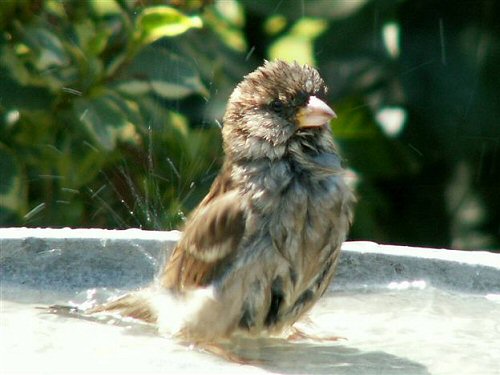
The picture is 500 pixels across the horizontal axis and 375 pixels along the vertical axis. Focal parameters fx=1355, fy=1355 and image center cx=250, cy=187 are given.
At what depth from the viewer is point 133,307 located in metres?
3.18

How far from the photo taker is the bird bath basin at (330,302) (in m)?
2.81

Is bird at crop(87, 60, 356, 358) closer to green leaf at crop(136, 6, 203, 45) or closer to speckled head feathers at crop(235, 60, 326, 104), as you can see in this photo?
speckled head feathers at crop(235, 60, 326, 104)

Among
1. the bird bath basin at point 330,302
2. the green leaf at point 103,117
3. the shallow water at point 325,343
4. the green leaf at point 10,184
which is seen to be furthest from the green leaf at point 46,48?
the shallow water at point 325,343

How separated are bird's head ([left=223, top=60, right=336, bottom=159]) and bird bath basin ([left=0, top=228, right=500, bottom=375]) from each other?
321 millimetres

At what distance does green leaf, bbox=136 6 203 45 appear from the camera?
3.81 meters

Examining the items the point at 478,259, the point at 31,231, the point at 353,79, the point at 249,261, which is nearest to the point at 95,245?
the point at 31,231

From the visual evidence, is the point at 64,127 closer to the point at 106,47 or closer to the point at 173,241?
the point at 106,47

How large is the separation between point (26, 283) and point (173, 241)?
37 cm

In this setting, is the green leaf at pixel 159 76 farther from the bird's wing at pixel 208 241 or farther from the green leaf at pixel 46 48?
the bird's wing at pixel 208 241

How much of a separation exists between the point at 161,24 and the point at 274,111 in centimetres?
81

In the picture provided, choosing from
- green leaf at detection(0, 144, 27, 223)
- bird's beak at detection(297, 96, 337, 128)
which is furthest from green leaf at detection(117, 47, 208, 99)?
bird's beak at detection(297, 96, 337, 128)

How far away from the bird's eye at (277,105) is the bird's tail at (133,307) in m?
0.53

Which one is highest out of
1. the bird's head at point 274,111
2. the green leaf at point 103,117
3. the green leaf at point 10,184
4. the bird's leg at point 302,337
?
the bird's head at point 274,111

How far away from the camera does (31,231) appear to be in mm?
3160
